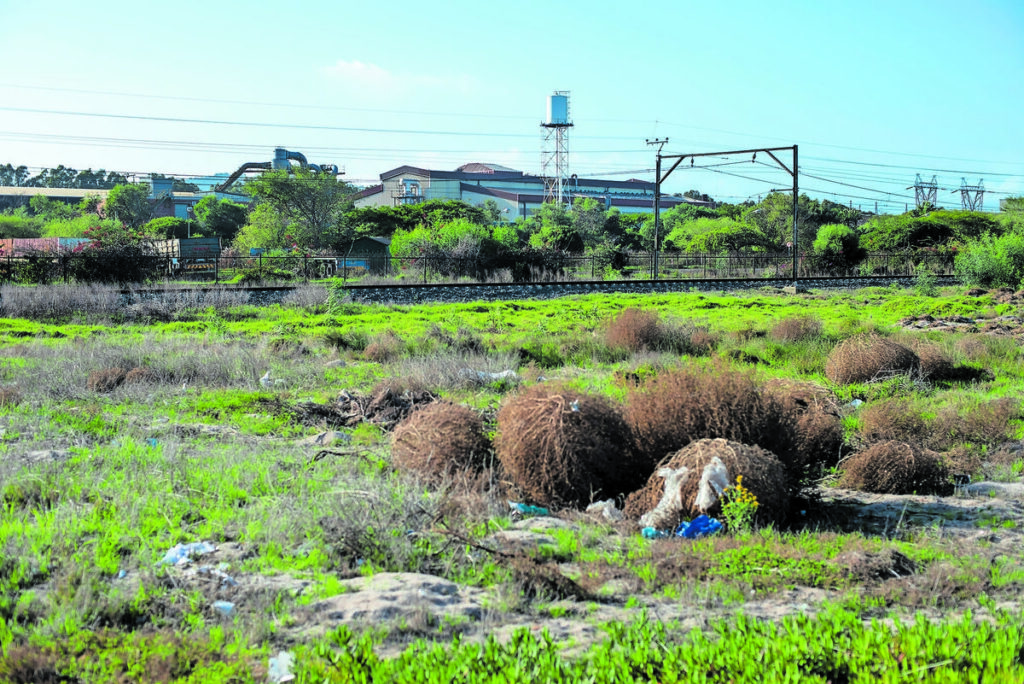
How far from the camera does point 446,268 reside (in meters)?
41.0

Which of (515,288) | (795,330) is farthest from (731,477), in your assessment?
(515,288)

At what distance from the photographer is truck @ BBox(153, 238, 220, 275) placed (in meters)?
36.8

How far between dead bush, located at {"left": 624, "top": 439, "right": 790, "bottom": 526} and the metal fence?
90.9 ft

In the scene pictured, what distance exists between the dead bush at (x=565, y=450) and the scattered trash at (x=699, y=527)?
115 centimetres

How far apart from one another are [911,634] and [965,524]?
337cm

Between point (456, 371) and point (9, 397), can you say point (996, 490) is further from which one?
point (9, 397)

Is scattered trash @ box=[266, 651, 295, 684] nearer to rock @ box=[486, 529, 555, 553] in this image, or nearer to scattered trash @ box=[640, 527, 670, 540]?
rock @ box=[486, 529, 555, 553]

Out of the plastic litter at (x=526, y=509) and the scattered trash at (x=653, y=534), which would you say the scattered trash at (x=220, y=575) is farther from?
the scattered trash at (x=653, y=534)

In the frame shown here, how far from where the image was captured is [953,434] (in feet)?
35.6

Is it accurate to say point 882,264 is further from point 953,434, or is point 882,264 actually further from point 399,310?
point 953,434

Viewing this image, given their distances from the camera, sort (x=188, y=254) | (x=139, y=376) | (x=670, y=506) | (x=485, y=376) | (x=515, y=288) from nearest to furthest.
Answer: (x=670, y=506) → (x=139, y=376) → (x=485, y=376) → (x=515, y=288) → (x=188, y=254)

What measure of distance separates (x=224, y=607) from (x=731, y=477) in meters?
4.09

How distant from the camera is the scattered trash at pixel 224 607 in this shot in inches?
204

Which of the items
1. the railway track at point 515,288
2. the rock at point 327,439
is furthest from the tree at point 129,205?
the rock at point 327,439
